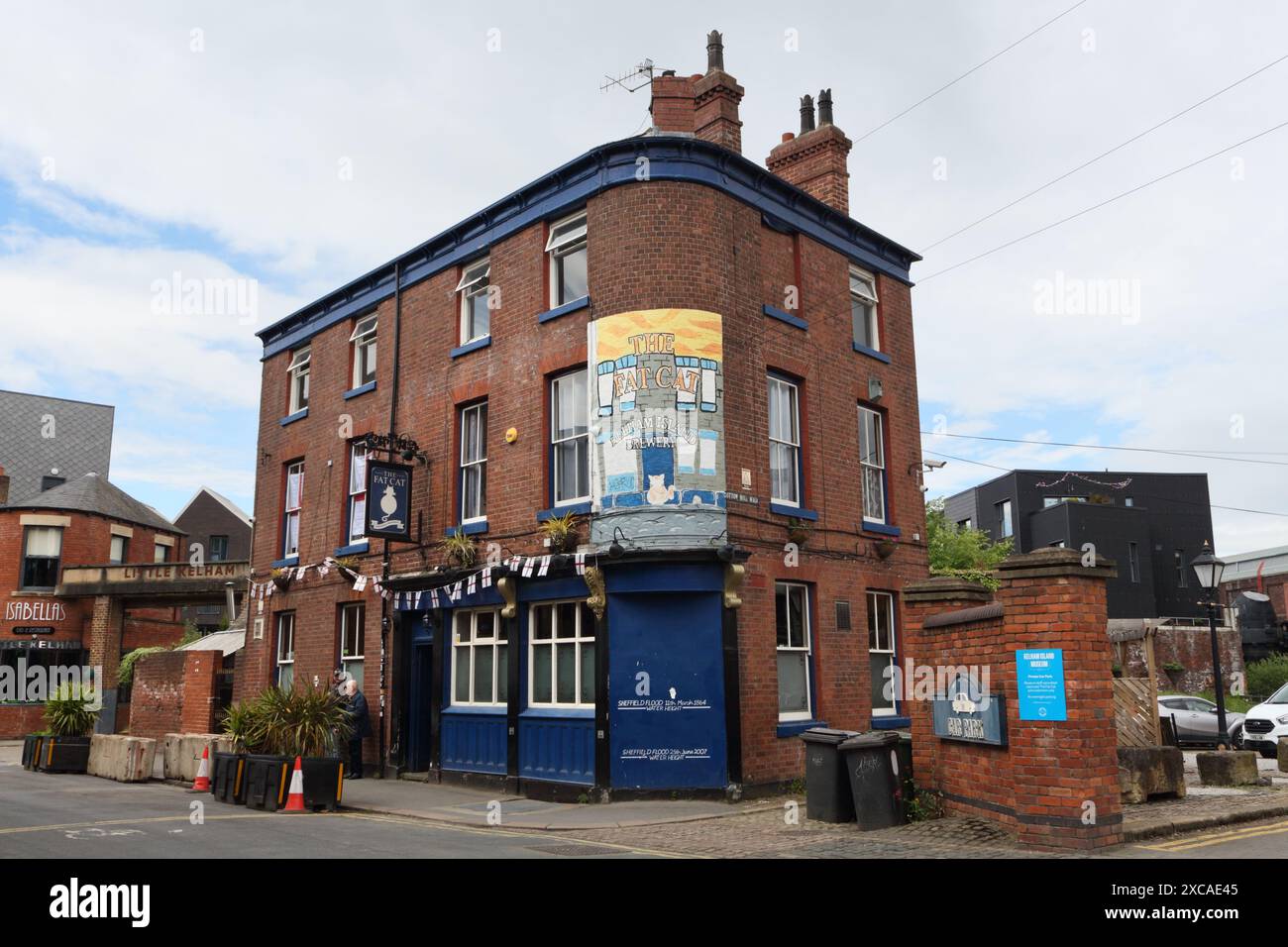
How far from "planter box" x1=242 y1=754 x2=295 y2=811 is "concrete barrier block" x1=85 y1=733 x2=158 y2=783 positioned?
5.61 metres

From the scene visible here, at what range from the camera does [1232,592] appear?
5925 centimetres

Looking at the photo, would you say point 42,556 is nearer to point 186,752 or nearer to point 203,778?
point 186,752

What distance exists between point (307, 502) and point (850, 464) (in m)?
11.9

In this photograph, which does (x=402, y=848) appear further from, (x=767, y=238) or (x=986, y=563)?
A: (x=986, y=563)

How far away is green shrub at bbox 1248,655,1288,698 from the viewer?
119ft

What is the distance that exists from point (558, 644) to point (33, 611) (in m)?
30.8

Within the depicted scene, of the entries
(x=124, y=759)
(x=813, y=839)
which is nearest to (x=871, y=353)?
(x=813, y=839)

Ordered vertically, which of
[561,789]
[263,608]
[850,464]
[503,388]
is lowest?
[561,789]

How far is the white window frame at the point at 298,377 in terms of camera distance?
23312 millimetres

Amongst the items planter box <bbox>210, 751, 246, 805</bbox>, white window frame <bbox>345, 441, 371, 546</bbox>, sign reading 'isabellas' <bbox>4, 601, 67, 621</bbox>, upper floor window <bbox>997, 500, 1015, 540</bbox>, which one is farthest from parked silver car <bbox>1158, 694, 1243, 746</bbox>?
sign reading 'isabellas' <bbox>4, 601, 67, 621</bbox>

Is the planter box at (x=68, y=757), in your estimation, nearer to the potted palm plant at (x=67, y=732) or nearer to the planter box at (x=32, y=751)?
the potted palm plant at (x=67, y=732)

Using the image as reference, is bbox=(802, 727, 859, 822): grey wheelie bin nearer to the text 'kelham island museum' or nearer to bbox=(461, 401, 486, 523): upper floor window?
the text 'kelham island museum'

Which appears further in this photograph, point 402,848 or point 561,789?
point 561,789
